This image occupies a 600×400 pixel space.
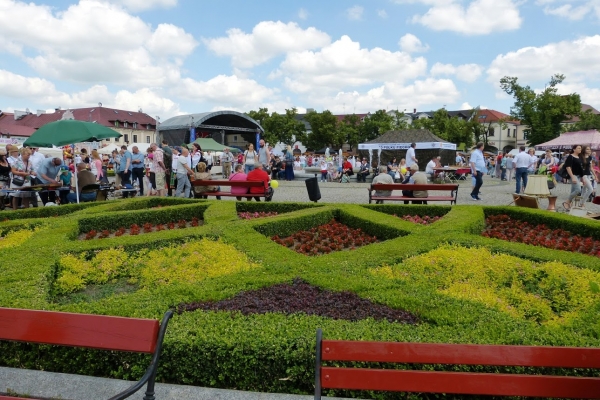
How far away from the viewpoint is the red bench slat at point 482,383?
2.57m

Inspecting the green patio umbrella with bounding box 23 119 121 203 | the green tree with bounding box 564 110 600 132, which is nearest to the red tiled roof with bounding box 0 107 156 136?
the green tree with bounding box 564 110 600 132

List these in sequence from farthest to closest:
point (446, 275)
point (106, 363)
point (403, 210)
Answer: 1. point (403, 210)
2. point (446, 275)
3. point (106, 363)

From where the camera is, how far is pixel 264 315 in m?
3.98

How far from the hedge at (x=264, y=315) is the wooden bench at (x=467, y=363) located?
68 centimetres

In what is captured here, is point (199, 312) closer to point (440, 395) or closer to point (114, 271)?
point (440, 395)

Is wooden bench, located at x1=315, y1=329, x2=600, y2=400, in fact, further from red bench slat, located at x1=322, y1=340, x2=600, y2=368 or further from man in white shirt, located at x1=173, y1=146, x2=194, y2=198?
man in white shirt, located at x1=173, y1=146, x2=194, y2=198

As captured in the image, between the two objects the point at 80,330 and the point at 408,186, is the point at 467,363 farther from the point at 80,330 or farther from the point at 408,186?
the point at 408,186

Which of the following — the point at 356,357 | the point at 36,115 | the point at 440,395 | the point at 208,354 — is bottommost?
the point at 440,395

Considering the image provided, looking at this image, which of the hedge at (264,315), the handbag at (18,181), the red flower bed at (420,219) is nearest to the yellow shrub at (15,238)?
the hedge at (264,315)

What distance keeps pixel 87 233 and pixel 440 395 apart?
285 inches

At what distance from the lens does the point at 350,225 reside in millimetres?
9125

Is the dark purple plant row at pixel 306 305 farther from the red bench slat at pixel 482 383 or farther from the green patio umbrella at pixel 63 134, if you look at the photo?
the green patio umbrella at pixel 63 134

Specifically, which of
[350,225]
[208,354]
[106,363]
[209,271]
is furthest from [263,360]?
[350,225]

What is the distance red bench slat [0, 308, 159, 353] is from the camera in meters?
2.76
